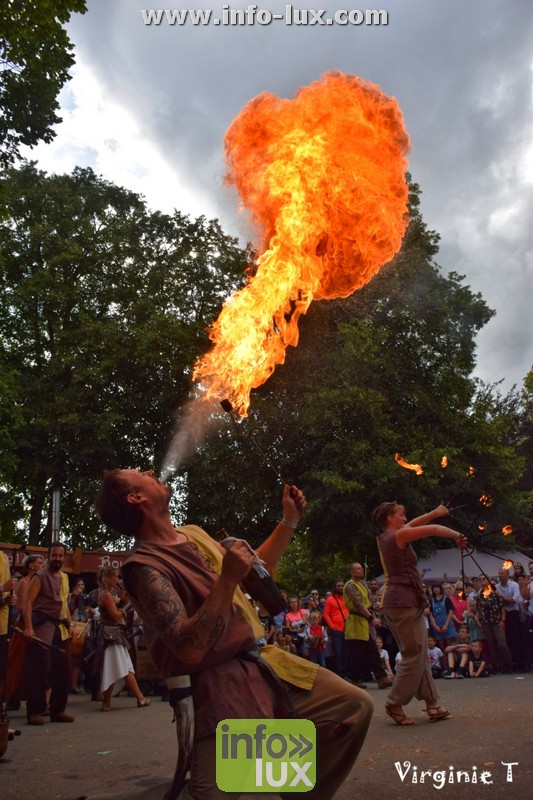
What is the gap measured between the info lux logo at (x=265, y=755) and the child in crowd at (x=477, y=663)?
12074mm

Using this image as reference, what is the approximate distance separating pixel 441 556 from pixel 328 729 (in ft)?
73.0

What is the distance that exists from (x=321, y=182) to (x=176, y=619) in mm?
5478

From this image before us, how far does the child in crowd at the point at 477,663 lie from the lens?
13.8 meters

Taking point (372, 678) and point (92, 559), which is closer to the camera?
point (372, 678)

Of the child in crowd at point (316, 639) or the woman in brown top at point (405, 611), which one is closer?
the woman in brown top at point (405, 611)

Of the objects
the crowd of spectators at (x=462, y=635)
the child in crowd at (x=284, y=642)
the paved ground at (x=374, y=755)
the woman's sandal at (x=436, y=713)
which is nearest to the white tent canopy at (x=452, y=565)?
the crowd of spectators at (x=462, y=635)

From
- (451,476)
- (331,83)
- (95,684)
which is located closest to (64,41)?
(331,83)

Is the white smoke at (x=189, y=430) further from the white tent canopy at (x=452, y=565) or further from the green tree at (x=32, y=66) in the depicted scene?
the green tree at (x=32, y=66)

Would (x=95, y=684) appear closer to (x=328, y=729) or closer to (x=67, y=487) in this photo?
(x=328, y=729)

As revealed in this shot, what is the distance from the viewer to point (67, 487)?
87.5 feet

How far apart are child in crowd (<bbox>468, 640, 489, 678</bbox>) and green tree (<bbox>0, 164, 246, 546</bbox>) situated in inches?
562

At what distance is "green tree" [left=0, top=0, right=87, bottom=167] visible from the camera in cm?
1402

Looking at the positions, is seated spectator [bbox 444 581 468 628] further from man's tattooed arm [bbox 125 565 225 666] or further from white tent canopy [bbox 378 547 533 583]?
man's tattooed arm [bbox 125 565 225 666]

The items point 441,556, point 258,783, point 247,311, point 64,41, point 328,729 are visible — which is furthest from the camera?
point 441,556
